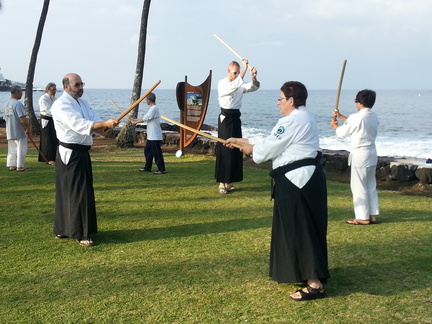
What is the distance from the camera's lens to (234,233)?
6.13 metres

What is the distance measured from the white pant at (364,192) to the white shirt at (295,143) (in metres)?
2.52

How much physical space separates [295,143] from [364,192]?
2.72 meters

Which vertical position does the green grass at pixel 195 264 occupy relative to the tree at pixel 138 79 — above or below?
below

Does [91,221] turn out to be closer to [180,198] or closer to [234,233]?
[234,233]

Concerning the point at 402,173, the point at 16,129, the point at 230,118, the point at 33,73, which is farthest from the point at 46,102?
the point at 33,73

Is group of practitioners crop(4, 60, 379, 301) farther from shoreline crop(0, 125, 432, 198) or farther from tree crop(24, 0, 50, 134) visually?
tree crop(24, 0, 50, 134)

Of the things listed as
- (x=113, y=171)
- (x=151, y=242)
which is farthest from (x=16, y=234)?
(x=113, y=171)

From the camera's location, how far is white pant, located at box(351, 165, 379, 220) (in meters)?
6.41

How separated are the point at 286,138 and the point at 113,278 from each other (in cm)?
196

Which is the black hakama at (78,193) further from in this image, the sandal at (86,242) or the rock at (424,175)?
the rock at (424,175)

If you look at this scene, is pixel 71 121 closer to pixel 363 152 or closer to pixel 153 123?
pixel 363 152

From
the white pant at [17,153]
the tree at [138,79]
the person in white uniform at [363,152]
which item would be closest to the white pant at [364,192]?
the person in white uniform at [363,152]

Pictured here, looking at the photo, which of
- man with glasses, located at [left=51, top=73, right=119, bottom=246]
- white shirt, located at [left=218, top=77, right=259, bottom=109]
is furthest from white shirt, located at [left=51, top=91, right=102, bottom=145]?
white shirt, located at [left=218, top=77, right=259, bottom=109]

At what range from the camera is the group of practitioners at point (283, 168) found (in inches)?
160
